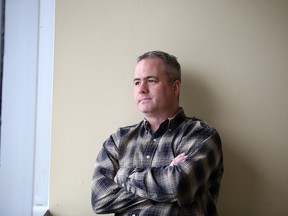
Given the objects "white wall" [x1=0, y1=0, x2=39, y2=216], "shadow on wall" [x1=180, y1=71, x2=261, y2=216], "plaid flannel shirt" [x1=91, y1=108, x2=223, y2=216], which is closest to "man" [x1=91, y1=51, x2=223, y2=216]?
"plaid flannel shirt" [x1=91, y1=108, x2=223, y2=216]

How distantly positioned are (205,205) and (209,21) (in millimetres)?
1119

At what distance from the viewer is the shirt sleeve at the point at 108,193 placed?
1.28m

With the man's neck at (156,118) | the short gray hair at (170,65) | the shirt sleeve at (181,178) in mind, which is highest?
the short gray hair at (170,65)

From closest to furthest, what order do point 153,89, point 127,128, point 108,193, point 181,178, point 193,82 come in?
1. point 181,178
2. point 108,193
3. point 153,89
4. point 127,128
5. point 193,82

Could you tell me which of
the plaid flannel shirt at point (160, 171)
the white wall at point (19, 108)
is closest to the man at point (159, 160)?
the plaid flannel shirt at point (160, 171)

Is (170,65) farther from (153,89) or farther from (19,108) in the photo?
(19,108)

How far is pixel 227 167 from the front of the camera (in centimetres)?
167

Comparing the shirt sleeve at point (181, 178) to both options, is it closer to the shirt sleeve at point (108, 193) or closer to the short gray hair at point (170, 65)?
the shirt sleeve at point (108, 193)

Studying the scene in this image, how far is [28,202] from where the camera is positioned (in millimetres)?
1490

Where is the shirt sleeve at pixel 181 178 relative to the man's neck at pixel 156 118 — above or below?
below

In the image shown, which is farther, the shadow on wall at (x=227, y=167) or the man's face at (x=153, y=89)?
the shadow on wall at (x=227, y=167)

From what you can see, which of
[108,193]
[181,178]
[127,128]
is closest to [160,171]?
[181,178]

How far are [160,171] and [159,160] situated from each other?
0.16 metres

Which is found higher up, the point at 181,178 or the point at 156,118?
the point at 156,118
